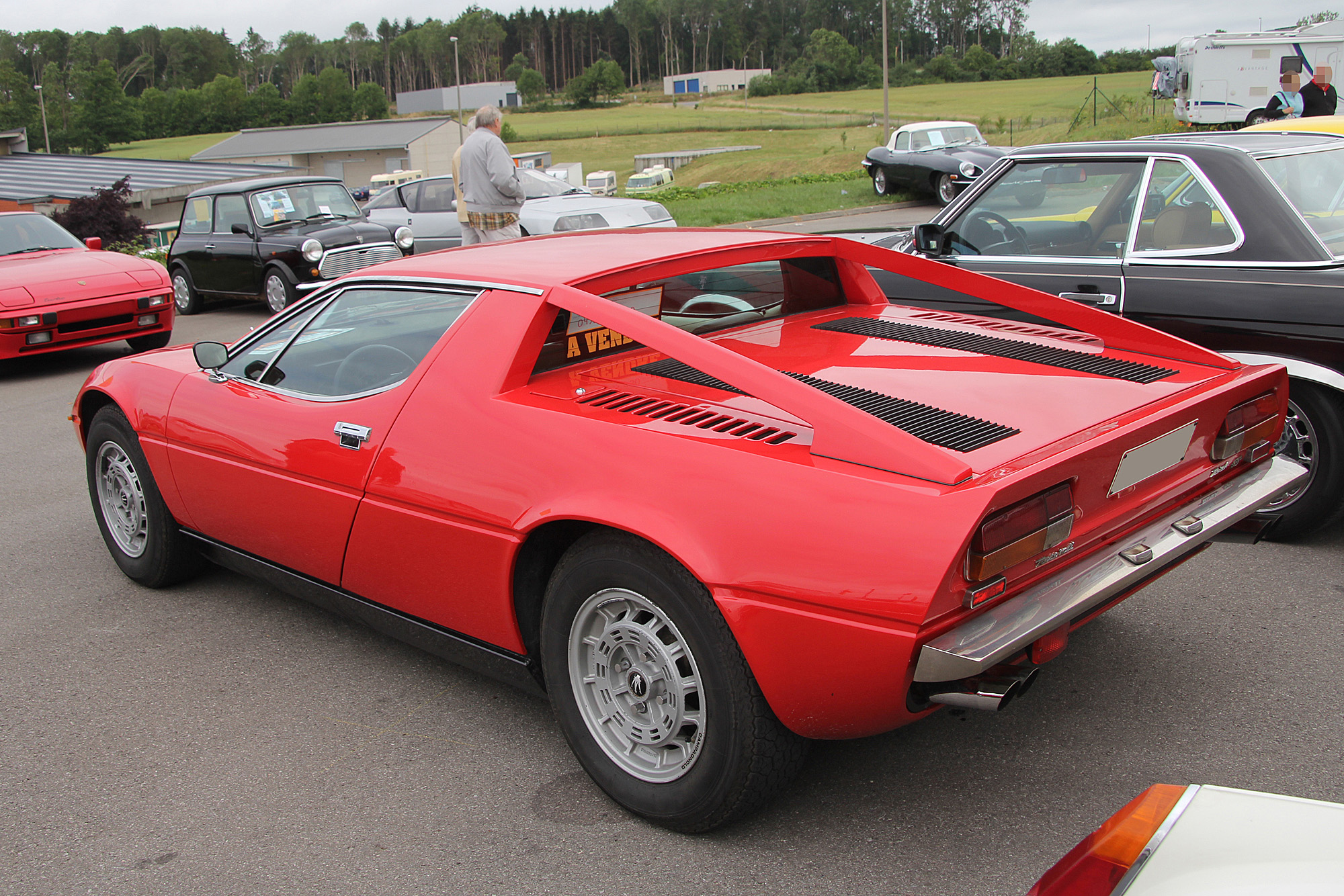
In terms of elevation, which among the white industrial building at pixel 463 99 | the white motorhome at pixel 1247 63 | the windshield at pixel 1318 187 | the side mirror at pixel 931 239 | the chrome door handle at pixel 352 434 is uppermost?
the white industrial building at pixel 463 99

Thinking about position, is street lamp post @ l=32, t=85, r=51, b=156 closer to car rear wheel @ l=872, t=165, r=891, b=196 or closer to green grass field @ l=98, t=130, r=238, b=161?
green grass field @ l=98, t=130, r=238, b=161

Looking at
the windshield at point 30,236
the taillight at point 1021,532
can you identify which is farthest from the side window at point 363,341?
the windshield at point 30,236

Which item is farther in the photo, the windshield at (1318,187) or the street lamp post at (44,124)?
the street lamp post at (44,124)

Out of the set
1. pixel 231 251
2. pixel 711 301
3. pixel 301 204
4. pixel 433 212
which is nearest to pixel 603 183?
pixel 433 212

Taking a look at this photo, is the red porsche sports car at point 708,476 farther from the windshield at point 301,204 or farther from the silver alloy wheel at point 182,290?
the silver alloy wheel at point 182,290

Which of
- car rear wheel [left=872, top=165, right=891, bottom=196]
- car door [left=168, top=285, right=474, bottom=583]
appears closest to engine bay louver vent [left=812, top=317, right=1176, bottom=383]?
car door [left=168, top=285, right=474, bottom=583]

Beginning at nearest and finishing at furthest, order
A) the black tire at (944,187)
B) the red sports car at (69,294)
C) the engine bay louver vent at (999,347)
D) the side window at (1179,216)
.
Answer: the engine bay louver vent at (999,347) < the side window at (1179,216) < the red sports car at (69,294) < the black tire at (944,187)

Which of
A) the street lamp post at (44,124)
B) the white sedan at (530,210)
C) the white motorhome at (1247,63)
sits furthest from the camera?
the street lamp post at (44,124)

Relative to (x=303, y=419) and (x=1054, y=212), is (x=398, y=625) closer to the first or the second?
(x=303, y=419)

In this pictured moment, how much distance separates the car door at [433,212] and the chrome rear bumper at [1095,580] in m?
12.4

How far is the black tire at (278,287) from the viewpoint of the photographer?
11461 mm

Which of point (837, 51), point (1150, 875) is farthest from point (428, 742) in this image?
point (837, 51)

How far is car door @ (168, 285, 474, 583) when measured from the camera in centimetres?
304

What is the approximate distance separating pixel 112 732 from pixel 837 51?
385ft
